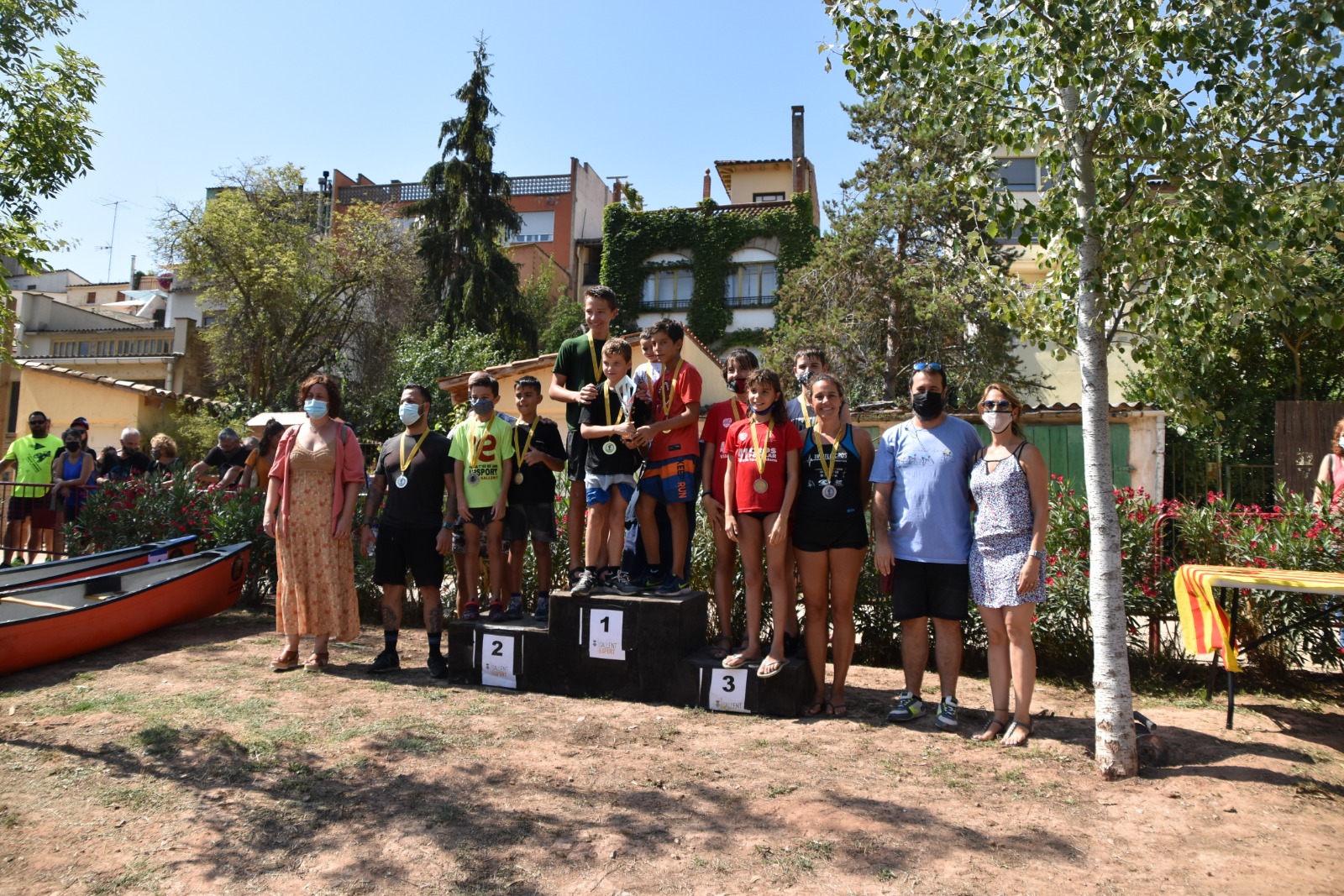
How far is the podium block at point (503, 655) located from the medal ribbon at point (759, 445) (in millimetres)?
1890

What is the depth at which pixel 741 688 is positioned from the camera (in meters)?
5.65

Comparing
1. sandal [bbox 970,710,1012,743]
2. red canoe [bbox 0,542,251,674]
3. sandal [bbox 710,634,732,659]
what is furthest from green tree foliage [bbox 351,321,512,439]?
sandal [bbox 970,710,1012,743]

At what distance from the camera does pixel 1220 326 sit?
216 inches

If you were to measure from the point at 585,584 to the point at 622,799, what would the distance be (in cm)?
197

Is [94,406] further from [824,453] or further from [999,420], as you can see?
[999,420]

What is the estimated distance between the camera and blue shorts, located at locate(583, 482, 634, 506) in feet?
19.8

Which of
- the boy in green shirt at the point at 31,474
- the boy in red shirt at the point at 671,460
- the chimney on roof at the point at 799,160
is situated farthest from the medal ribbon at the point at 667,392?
the chimney on roof at the point at 799,160

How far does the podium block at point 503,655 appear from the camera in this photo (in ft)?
20.3

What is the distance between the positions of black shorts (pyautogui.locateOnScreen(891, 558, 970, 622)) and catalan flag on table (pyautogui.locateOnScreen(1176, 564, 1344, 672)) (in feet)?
4.33

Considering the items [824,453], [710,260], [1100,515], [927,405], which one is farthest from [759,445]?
[710,260]

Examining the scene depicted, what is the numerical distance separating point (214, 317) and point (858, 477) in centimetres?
3025

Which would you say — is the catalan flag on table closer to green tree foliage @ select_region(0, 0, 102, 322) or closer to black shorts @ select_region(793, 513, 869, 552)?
black shorts @ select_region(793, 513, 869, 552)

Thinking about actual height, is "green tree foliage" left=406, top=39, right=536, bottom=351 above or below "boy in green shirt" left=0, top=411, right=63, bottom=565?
above

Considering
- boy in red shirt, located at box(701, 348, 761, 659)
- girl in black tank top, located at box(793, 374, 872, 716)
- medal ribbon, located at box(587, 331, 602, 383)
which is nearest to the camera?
girl in black tank top, located at box(793, 374, 872, 716)
